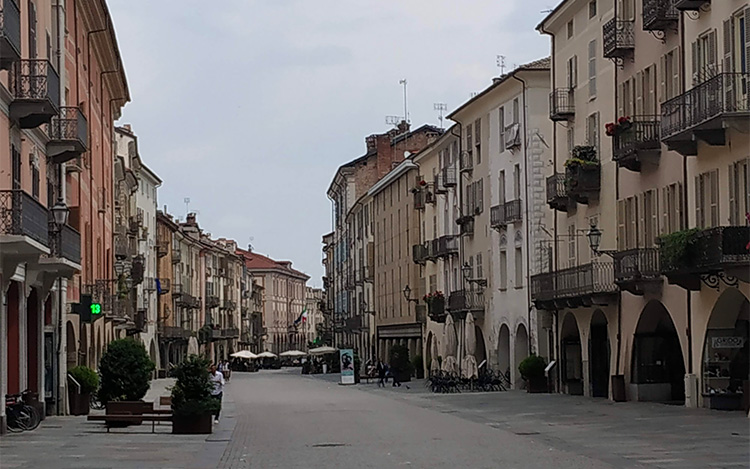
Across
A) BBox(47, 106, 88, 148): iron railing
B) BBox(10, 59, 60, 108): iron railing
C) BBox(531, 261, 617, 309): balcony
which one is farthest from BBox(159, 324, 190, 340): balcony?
BBox(10, 59, 60, 108): iron railing

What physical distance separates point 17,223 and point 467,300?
3622 centimetres

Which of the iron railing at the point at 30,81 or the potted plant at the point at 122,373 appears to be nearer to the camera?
the iron railing at the point at 30,81

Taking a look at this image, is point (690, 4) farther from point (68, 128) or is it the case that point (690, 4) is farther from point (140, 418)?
point (140, 418)

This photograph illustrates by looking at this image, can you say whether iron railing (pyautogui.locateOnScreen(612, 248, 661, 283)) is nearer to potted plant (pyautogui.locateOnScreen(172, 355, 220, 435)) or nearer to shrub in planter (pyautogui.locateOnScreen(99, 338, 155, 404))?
potted plant (pyautogui.locateOnScreen(172, 355, 220, 435))

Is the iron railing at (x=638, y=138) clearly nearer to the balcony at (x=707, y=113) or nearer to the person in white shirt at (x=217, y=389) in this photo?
the balcony at (x=707, y=113)

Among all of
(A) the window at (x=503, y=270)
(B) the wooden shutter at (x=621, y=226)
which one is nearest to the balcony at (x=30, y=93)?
(B) the wooden shutter at (x=621, y=226)

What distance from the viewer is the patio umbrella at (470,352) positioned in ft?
172

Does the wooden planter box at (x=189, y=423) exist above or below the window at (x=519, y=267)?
below

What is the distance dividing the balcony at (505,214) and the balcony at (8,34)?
29897 mm

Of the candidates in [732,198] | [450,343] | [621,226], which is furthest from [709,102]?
[450,343]

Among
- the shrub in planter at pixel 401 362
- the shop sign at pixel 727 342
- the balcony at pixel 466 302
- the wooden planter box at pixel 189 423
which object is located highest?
the balcony at pixel 466 302

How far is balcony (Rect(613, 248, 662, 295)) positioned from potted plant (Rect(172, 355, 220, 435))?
13.3m

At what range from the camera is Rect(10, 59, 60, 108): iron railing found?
90.4 feet

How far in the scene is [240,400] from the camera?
167ft
